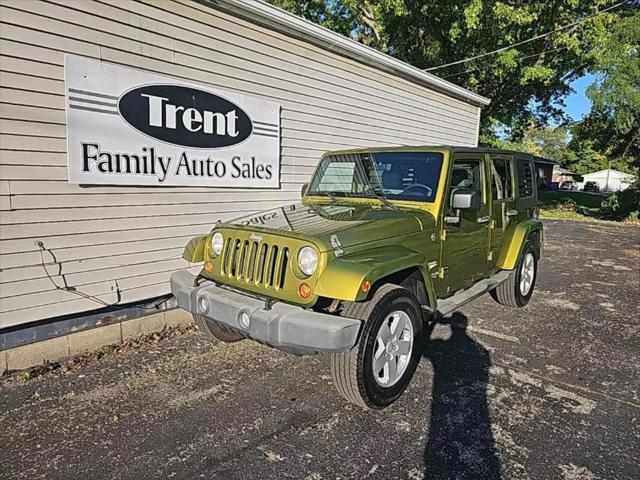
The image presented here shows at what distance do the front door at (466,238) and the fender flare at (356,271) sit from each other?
2.95 ft

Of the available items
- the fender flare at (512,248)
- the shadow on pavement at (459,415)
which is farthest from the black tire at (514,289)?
the shadow on pavement at (459,415)

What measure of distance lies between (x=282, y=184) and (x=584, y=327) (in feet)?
13.0

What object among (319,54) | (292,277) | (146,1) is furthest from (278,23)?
(292,277)

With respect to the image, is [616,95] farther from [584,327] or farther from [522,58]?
[584,327]

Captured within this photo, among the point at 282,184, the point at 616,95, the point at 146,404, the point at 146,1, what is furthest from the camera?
the point at 616,95

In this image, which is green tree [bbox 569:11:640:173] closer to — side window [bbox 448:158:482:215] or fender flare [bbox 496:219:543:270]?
fender flare [bbox 496:219:543:270]

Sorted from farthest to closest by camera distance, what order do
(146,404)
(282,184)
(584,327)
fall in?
(282,184)
(584,327)
(146,404)

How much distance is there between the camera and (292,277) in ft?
9.62

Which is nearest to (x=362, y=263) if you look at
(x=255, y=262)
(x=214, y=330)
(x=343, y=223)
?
(x=343, y=223)

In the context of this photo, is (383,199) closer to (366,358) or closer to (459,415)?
(366,358)

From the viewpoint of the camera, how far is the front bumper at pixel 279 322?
2643 mm

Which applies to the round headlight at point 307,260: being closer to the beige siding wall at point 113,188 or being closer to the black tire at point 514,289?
the beige siding wall at point 113,188

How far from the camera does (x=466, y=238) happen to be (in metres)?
4.23

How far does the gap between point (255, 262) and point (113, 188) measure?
6.07 ft
